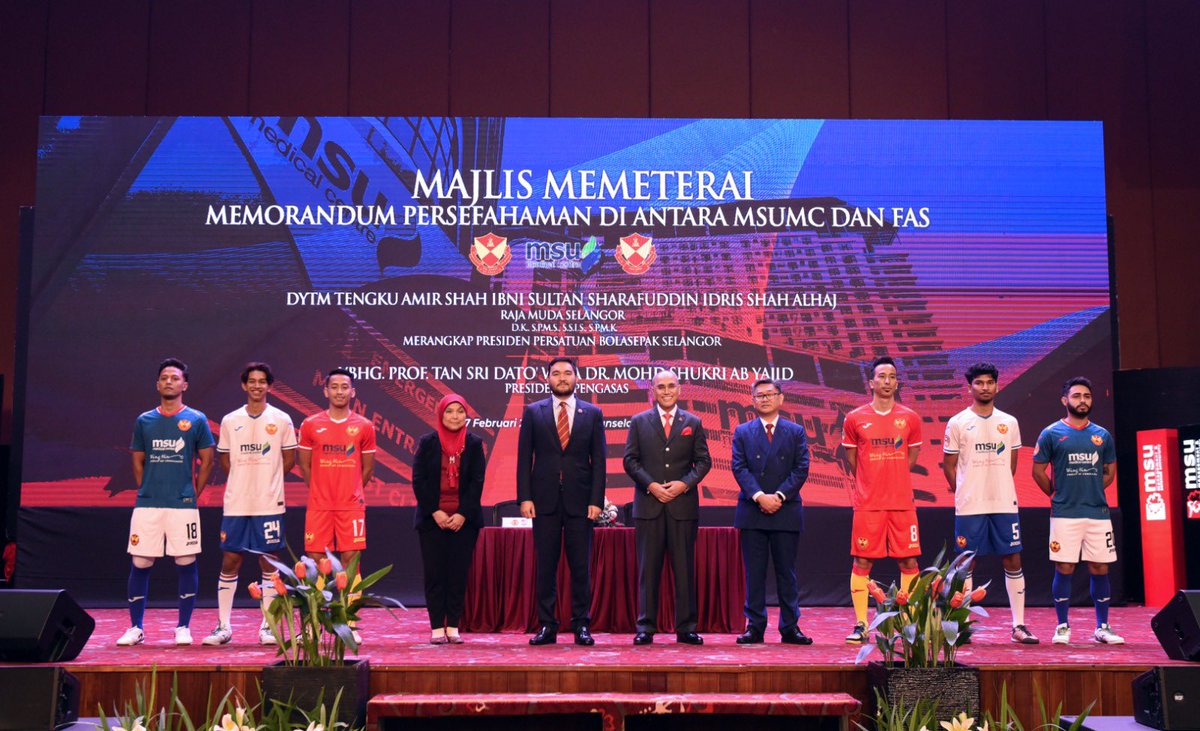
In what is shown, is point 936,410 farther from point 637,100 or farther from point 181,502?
point 181,502

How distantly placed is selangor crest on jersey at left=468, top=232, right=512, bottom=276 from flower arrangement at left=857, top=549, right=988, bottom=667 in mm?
4186

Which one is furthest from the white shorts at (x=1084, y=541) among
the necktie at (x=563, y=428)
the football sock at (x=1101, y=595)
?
the necktie at (x=563, y=428)

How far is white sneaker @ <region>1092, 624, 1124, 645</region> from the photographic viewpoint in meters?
5.15

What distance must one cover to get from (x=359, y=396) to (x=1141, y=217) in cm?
653

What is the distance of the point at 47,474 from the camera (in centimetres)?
724

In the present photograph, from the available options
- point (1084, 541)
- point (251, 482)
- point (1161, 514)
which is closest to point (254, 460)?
point (251, 482)

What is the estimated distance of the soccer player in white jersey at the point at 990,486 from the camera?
5.42 metres

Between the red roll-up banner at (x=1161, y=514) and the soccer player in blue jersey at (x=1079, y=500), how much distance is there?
2250 millimetres

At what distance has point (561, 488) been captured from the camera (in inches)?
205

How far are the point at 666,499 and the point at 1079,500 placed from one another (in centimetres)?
212

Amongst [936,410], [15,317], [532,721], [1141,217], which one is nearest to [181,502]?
[532,721]

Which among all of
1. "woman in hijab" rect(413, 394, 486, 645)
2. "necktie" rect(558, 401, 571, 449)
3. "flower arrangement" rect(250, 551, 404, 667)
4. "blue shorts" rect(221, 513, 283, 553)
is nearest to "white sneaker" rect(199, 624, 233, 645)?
"blue shorts" rect(221, 513, 283, 553)

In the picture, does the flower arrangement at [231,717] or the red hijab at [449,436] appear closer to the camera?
the flower arrangement at [231,717]

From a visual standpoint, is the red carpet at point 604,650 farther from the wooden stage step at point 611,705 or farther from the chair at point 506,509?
the chair at point 506,509
